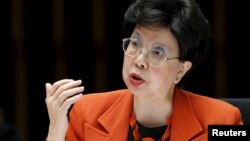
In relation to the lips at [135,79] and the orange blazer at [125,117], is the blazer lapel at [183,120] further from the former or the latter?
the lips at [135,79]

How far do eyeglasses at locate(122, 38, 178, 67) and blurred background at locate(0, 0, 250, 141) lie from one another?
1.80 meters

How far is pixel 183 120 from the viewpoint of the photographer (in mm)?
2041

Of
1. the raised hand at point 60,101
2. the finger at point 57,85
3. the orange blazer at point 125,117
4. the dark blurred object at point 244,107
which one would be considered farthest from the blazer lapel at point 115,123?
the dark blurred object at point 244,107

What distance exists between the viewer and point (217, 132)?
5.22ft

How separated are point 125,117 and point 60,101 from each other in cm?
33

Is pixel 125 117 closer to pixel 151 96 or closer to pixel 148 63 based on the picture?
pixel 151 96

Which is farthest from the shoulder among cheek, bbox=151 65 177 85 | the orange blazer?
cheek, bbox=151 65 177 85

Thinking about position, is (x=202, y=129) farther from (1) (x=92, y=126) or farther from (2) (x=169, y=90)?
(1) (x=92, y=126)

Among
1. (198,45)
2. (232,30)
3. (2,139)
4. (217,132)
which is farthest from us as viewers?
(232,30)

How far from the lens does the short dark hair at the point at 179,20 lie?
6.32 ft

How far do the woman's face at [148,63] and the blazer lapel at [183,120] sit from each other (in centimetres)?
14

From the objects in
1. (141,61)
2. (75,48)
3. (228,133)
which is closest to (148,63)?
(141,61)

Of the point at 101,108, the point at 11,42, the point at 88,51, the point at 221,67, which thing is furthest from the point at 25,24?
the point at 101,108

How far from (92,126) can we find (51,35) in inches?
72.7
